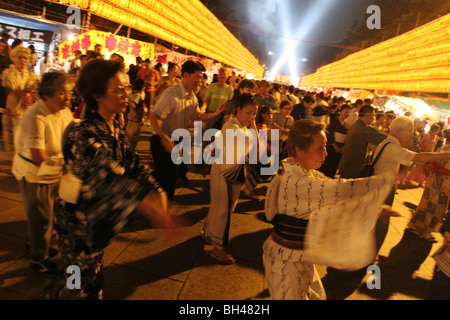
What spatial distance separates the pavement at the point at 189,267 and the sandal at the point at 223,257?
0.05m

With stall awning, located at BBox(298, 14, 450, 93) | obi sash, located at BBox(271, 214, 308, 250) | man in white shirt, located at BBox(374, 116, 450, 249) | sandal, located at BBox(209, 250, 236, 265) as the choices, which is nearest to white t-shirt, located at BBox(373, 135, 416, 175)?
man in white shirt, located at BBox(374, 116, 450, 249)

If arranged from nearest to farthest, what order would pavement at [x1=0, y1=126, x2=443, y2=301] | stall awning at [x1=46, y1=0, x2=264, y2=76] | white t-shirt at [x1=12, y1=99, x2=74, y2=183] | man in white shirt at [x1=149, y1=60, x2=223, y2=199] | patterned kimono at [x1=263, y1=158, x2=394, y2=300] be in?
patterned kimono at [x1=263, y1=158, x2=394, y2=300] < white t-shirt at [x1=12, y1=99, x2=74, y2=183] < pavement at [x1=0, y1=126, x2=443, y2=301] < man in white shirt at [x1=149, y1=60, x2=223, y2=199] < stall awning at [x1=46, y1=0, x2=264, y2=76]

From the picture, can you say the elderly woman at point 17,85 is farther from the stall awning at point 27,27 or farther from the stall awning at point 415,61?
the stall awning at point 415,61

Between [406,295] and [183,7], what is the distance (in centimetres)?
1241

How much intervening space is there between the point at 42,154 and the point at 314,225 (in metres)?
2.16

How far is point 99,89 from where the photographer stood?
1.80 m

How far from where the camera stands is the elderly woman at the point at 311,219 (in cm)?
185

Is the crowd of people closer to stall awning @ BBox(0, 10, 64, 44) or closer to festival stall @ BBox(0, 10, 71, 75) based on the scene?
festival stall @ BBox(0, 10, 71, 75)

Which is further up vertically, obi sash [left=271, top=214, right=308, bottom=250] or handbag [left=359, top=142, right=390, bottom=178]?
handbag [left=359, top=142, right=390, bottom=178]

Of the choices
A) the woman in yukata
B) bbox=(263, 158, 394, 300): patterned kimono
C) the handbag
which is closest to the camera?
bbox=(263, 158, 394, 300): patterned kimono

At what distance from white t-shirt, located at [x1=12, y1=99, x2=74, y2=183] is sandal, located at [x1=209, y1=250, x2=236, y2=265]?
71.5 inches

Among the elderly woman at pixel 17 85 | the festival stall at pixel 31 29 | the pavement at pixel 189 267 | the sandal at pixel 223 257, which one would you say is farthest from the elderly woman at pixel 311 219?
the festival stall at pixel 31 29

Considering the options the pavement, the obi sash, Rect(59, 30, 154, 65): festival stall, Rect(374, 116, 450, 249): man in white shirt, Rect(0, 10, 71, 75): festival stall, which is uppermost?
Rect(0, 10, 71, 75): festival stall

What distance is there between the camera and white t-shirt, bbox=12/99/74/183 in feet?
7.80
